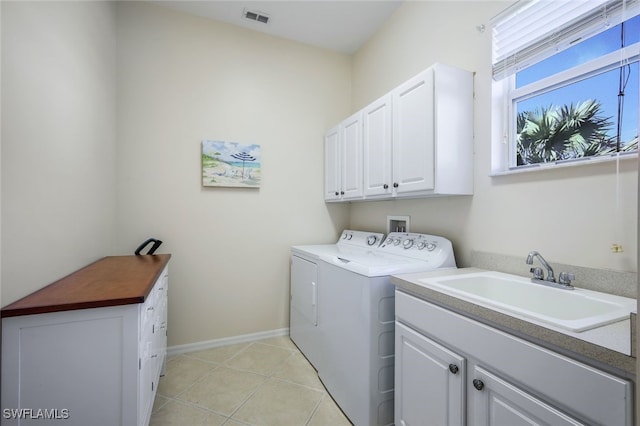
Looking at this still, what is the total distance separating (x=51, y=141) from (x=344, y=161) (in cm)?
203

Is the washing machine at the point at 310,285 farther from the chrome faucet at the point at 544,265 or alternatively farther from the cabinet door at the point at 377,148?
the chrome faucet at the point at 544,265

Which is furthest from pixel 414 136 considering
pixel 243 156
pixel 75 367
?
pixel 75 367

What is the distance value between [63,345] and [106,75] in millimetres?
1992

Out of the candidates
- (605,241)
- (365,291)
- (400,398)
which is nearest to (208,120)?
(365,291)

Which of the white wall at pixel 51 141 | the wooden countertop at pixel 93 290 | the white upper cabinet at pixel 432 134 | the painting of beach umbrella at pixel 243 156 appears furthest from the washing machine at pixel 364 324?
the white wall at pixel 51 141

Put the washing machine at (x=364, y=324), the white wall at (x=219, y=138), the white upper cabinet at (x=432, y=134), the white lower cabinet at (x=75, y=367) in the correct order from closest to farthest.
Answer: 1. the white lower cabinet at (x=75, y=367)
2. the washing machine at (x=364, y=324)
3. the white upper cabinet at (x=432, y=134)
4. the white wall at (x=219, y=138)

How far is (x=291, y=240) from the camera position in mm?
2941

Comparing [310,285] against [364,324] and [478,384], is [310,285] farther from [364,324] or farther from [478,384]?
[478,384]

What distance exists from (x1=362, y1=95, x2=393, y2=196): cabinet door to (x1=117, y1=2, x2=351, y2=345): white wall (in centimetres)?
89

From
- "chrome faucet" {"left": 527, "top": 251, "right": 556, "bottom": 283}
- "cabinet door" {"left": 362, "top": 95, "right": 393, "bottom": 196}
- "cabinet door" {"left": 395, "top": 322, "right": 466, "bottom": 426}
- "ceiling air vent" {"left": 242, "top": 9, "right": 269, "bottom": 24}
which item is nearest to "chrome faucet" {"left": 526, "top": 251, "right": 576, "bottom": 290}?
"chrome faucet" {"left": 527, "top": 251, "right": 556, "bottom": 283}

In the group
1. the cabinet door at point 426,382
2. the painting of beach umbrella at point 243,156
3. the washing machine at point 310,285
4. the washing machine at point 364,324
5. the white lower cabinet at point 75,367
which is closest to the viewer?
the white lower cabinet at point 75,367

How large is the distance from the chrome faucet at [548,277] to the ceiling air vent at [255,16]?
9.35ft

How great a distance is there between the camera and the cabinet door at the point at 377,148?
206 centimetres

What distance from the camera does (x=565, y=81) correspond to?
4.65ft
